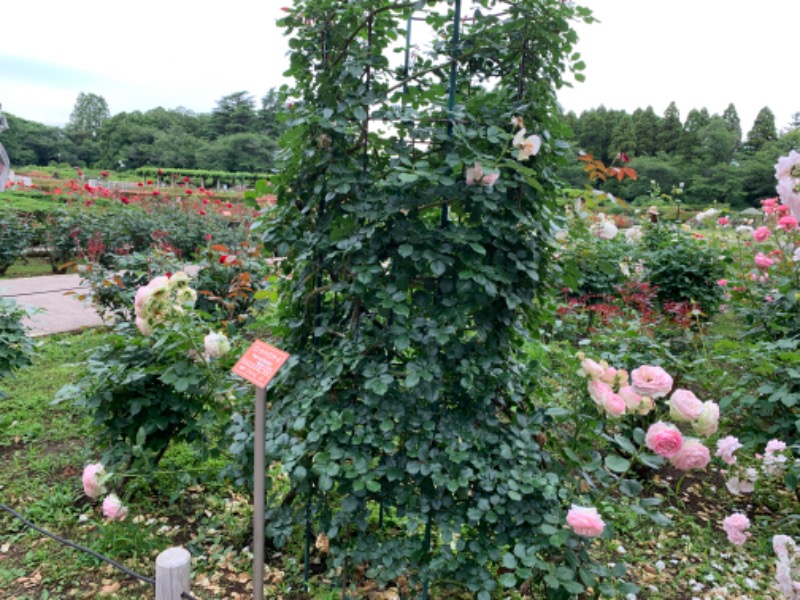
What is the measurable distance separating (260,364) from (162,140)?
43236 millimetres

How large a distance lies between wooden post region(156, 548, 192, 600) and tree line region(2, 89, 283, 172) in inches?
1416

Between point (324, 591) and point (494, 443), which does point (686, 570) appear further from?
point (324, 591)

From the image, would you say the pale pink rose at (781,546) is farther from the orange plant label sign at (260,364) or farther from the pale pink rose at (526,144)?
the orange plant label sign at (260,364)

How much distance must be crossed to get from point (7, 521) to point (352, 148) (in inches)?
82.2

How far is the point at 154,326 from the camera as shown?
68.6 inches

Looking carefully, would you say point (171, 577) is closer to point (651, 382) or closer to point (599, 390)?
point (599, 390)

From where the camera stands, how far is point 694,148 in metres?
34.5

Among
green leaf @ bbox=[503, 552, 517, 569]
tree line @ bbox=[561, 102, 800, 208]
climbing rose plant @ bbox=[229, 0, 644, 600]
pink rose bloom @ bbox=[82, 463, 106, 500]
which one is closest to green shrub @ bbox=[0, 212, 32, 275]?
pink rose bloom @ bbox=[82, 463, 106, 500]

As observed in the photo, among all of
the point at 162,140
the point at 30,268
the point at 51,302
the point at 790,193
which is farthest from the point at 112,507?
the point at 162,140

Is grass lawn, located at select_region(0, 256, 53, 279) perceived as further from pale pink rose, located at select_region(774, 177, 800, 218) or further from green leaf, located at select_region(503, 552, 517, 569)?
pale pink rose, located at select_region(774, 177, 800, 218)

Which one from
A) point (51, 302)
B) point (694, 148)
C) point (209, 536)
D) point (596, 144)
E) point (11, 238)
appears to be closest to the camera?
point (209, 536)

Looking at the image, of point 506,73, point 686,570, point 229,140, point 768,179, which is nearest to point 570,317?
point 686,570

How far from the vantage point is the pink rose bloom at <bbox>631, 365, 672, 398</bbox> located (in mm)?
1158

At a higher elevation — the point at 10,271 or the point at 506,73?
the point at 506,73
